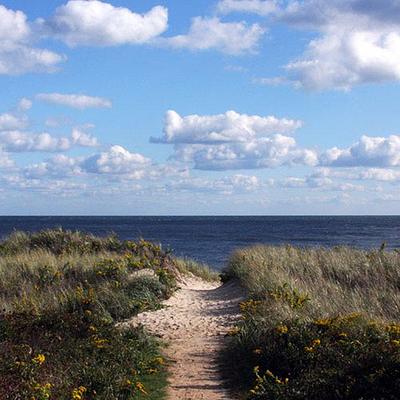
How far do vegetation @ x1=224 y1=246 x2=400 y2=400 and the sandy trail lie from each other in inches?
15.3

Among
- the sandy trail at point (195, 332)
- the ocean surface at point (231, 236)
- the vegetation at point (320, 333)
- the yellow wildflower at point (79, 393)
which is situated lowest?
the ocean surface at point (231, 236)

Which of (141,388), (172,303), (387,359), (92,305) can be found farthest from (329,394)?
(172,303)

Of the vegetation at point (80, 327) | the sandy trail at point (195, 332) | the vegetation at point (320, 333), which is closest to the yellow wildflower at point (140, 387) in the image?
the vegetation at point (80, 327)

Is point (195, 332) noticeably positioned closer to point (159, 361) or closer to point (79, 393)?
point (159, 361)

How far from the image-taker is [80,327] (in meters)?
10.6

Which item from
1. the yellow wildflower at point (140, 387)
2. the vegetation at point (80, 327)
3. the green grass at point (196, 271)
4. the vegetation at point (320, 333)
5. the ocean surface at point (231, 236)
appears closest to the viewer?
the vegetation at point (320, 333)

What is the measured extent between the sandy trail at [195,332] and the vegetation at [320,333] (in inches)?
15.3

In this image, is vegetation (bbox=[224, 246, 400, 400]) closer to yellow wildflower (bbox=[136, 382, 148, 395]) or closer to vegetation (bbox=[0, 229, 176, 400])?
yellow wildflower (bbox=[136, 382, 148, 395])

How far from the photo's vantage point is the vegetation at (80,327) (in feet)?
24.4

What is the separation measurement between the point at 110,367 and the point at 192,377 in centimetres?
128

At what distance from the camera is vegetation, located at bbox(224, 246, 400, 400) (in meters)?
7.02

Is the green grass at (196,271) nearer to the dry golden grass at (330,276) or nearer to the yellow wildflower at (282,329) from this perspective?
the dry golden grass at (330,276)

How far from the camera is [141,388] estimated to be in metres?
7.70

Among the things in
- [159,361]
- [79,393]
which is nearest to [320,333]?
[159,361]
